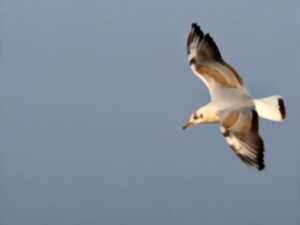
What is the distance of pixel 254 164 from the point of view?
10.2 meters

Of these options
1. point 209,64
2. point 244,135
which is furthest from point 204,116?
point 209,64

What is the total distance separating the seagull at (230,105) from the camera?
10.4 meters

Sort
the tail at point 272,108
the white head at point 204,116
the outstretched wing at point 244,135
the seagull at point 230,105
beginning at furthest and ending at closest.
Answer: the white head at point 204,116
the tail at point 272,108
the seagull at point 230,105
the outstretched wing at point 244,135

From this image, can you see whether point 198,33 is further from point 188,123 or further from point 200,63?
point 188,123

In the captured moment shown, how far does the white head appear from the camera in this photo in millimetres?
10914

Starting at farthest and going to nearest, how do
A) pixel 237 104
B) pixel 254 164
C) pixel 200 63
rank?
pixel 200 63 < pixel 237 104 < pixel 254 164

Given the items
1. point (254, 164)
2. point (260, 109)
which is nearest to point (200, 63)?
point (260, 109)

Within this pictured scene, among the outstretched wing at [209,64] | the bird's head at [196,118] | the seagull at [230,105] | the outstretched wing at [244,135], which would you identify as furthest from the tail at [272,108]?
the bird's head at [196,118]

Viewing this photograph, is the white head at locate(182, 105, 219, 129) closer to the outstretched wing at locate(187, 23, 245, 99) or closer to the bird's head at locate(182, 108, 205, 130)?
the bird's head at locate(182, 108, 205, 130)

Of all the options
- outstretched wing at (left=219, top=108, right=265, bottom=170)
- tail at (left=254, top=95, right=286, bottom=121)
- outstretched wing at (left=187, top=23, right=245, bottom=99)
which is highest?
outstretched wing at (left=187, top=23, right=245, bottom=99)

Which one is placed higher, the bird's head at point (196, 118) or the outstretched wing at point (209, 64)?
the outstretched wing at point (209, 64)

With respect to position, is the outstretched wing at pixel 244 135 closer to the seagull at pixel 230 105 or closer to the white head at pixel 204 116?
the seagull at pixel 230 105

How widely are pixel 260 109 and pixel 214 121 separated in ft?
1.94

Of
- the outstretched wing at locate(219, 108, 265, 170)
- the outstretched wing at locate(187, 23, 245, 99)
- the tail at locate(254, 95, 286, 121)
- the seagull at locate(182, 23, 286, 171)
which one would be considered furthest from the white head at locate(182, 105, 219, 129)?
the tail at locate(254, 95, 286, 121)
